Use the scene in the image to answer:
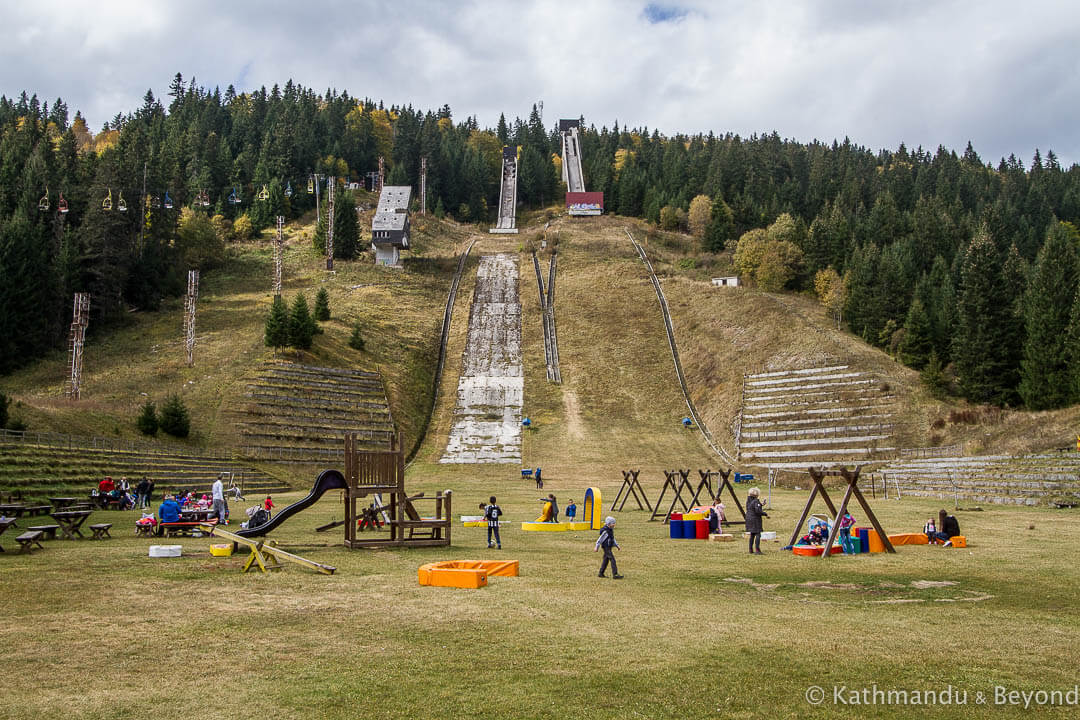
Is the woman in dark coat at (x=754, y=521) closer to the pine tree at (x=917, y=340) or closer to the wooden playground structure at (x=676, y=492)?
the wooden playground structure at (x=676, y=492)

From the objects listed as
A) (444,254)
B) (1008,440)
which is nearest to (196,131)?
(444,254)

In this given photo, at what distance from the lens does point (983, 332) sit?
54.9 metres

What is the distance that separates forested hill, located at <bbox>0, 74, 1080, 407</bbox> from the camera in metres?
55.7

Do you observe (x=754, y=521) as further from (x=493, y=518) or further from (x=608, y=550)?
(x=493, y=518)

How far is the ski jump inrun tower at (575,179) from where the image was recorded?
132375 mm

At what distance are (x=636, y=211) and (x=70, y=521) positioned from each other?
389ft

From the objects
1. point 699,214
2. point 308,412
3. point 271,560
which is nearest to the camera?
point 271,560

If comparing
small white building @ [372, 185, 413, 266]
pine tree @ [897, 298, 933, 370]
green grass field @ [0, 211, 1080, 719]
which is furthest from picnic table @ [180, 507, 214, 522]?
small white building @ [372, 185, 413, 266]

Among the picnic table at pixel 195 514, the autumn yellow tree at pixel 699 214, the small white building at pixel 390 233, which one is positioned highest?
the autumn yellow tree at pixel 699 214

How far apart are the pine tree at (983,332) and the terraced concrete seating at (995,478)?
12502mm

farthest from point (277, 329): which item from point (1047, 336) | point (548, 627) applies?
point (548, 627)

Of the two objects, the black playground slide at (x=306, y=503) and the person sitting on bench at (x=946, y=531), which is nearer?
the black playground slide at (x=306, y=503)

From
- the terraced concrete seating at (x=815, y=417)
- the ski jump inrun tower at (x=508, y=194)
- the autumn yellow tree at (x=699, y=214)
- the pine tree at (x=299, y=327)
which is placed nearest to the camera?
the terraced concrete seating at (x=815, y=417)

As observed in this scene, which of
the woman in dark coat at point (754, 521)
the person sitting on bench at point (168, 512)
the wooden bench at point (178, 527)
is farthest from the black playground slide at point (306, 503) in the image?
the woman in dark coat at point (754, 521)
